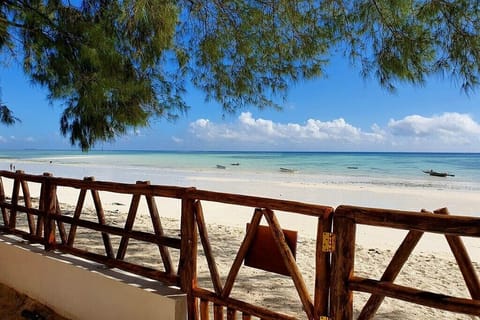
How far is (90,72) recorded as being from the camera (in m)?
3.91

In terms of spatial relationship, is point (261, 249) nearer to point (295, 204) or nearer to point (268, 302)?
point (295, 204)

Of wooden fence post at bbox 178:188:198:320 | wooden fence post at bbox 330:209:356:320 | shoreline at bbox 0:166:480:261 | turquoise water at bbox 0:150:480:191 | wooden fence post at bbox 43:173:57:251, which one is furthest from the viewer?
turquoise water at bbox 0:150:480:191

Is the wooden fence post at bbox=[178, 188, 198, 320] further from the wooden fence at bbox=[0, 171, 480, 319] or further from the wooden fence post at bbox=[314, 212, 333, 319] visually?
the wooden fence post at bbox=[314, 212, 333, 319]

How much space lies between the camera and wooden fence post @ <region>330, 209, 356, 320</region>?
1.94 metres

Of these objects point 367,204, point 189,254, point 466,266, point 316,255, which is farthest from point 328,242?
point 367,204

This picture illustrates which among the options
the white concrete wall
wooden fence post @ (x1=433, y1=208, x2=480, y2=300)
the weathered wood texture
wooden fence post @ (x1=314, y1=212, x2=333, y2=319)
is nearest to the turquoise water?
the white concrete wall

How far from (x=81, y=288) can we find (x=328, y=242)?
2048 millimetres

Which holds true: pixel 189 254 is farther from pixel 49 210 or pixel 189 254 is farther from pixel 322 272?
pixel 49 210

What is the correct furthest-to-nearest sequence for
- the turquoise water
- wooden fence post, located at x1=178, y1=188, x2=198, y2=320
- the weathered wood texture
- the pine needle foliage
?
the turquoise water → the pine needle foliage → wooden fence post, located at x1=178, y1=188, x2=198, y2=320 → the weathered wood texture

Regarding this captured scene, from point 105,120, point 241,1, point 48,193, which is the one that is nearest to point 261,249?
point 48,193

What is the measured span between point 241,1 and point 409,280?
3510mm

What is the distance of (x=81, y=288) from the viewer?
10.2 ft

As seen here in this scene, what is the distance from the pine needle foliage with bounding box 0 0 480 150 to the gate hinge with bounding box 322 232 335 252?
5.91 ft

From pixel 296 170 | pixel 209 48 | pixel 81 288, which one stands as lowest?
pixel 296 170
